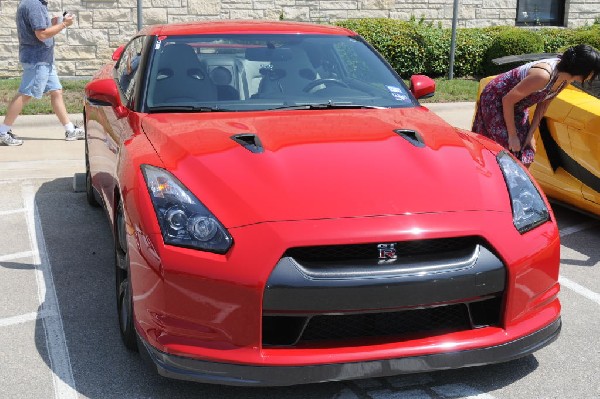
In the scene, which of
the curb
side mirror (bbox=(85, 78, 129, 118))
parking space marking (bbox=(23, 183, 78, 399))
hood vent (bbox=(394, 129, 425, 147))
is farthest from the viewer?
the curb

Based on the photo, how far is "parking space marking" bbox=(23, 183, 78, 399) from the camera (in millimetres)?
3643

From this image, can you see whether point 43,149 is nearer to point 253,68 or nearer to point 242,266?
point 253,68

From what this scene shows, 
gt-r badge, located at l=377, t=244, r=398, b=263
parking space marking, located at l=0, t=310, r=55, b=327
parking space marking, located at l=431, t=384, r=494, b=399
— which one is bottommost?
parking space marking, located at l=0, t=310, r=55, b=327

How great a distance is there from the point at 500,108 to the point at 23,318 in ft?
10.4

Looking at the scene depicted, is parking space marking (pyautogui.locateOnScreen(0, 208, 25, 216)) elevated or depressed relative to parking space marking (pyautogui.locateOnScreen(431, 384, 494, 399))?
depressed

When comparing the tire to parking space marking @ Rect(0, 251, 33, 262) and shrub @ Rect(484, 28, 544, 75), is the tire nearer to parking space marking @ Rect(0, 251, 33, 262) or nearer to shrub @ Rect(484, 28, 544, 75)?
parking space marking @ Rect(0, 251, 33, 262)

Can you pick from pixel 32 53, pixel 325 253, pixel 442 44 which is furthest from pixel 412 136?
pixel 442 44

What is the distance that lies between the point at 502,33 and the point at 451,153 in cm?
1056

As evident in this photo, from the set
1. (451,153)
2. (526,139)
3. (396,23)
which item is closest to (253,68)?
(451,153)

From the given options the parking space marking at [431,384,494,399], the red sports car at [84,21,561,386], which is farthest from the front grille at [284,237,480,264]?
the parking space marking at [431,384,494,399]

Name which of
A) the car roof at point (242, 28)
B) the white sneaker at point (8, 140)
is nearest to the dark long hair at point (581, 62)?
the car roof at point (242, 28)

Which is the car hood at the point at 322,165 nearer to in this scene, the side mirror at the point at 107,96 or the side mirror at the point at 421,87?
the side mirror at the point at 107,96

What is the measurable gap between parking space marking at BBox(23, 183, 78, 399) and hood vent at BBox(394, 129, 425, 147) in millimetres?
1854

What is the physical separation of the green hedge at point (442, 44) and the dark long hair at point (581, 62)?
26.7 ft
